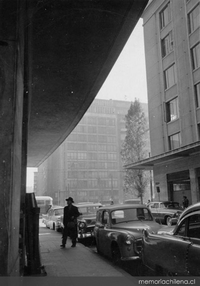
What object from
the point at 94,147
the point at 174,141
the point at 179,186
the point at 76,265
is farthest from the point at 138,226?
the point at 174,141

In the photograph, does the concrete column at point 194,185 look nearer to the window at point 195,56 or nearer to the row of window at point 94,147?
the window at point 195,56

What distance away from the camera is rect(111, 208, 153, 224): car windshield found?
21.7 feet

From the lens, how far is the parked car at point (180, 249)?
2.99 metres

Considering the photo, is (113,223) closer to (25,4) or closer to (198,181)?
(25,4)

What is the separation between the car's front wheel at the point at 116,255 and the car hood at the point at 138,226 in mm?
454

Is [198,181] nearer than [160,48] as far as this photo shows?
Yes

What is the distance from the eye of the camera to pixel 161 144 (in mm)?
23281

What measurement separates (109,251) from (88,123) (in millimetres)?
4412

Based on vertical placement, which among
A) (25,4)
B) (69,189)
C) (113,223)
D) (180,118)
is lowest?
(113,223)

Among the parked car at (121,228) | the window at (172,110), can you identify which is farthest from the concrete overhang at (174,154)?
the parked car at (121,228)

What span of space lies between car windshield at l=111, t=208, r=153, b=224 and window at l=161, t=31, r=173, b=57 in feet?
58.6

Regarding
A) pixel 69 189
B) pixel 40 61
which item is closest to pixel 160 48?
pixel 69 189

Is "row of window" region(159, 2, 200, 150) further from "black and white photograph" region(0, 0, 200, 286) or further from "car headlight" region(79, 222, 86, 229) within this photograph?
"car headlight" region(79, 222, 86, 229)

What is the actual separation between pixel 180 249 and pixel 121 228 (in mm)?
3058
